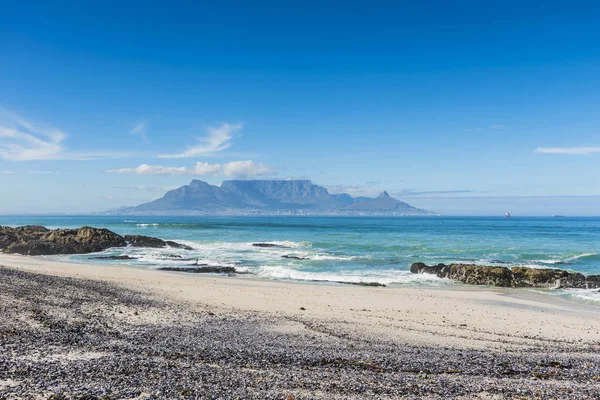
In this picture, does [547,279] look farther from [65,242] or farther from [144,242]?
[65,242]

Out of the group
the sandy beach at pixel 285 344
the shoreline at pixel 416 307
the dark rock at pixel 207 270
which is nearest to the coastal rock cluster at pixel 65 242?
the dark rock at pixel 207 270

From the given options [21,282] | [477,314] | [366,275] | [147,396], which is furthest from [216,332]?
[366,275]

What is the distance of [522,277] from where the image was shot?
24172mm

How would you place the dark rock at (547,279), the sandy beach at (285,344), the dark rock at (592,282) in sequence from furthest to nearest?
the dark rock at (547,279)
the dark rock at (592,282)
the sandy beach at (285,344)

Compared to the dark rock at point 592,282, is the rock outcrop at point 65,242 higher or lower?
higher

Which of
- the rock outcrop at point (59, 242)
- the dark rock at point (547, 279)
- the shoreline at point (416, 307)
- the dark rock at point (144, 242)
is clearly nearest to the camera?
the shoreline at point (416, 307)

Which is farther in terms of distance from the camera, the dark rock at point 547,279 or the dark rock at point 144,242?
the dark rock at point 144,242

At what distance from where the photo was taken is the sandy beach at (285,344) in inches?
271

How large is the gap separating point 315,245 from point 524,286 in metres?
29.7

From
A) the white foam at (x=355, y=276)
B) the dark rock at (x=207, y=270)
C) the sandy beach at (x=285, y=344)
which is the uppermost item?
the sandy beach at (x=285, y=344)

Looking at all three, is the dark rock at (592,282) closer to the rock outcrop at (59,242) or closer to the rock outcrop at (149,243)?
the rock outcrop at (149,243)

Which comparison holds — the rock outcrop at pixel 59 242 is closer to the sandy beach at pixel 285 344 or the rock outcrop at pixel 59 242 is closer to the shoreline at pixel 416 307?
the shoreline at pixel 416 307

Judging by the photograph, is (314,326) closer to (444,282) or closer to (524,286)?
(444,282)

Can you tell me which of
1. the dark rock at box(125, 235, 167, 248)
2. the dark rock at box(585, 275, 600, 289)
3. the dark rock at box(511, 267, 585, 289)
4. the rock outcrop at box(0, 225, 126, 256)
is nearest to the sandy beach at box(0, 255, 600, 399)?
the dark rock at box(511, 267, 585, 289)
